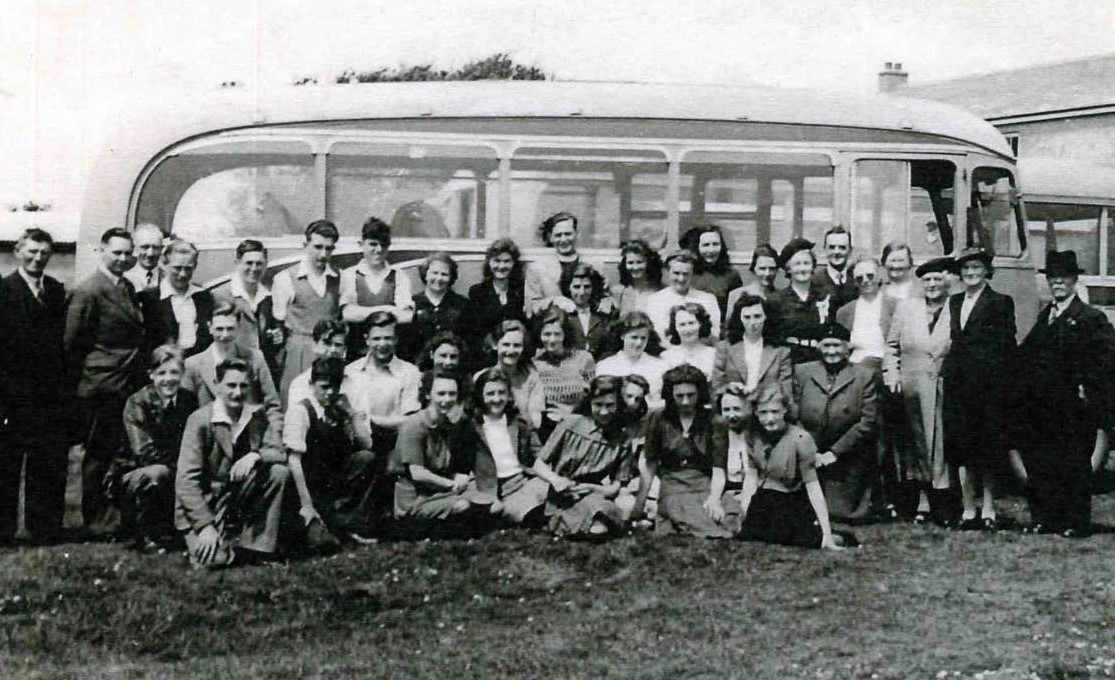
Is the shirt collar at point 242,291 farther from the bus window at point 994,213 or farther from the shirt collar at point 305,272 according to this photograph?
the bus window at point 994,213

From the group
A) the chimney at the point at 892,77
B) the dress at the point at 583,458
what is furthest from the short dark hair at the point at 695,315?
the chimney at the point at 892,77

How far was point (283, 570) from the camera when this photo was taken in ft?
17.1

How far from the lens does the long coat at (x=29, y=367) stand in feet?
18.4

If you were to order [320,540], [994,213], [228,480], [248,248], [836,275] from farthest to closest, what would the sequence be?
[994,213], [836,275], [248,248], [320,540], [228,480]

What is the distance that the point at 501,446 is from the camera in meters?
5.88

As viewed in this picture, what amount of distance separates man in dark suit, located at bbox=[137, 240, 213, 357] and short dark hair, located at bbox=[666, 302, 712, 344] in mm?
2497

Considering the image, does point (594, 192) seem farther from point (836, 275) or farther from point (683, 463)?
point (683, 463)

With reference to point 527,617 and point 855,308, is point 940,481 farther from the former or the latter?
point 527,617

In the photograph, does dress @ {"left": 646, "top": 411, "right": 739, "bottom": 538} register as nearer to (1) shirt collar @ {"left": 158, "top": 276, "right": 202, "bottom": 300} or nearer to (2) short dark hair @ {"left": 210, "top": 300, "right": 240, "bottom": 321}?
(2) short dark hair @ {"left": 210, "top": 300, "right": 240, "bottom": 321}

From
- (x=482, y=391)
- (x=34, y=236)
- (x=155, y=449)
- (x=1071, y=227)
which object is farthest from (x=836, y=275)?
(x=1071, y=227)

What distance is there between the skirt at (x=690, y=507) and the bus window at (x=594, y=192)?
76.2 inches

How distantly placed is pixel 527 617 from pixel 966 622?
184 centimetres

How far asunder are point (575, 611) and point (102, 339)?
9.22 feet

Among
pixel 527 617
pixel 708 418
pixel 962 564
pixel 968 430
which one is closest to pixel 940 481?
pixel 968 430
